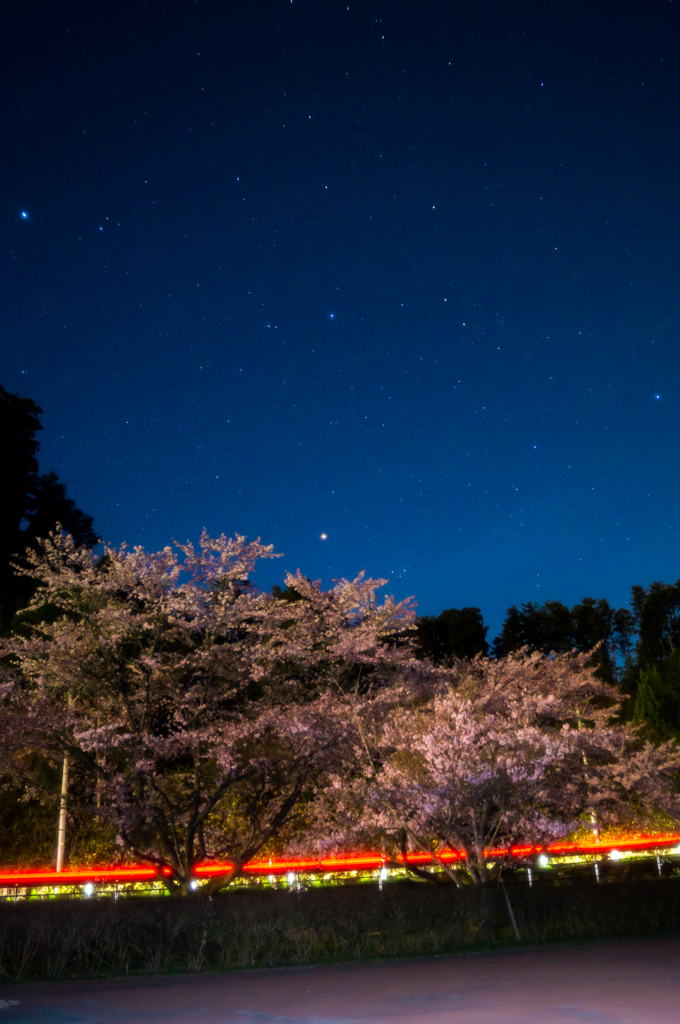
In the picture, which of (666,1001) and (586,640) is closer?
(666,1001)

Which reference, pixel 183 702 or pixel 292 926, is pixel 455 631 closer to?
pixel 183 702

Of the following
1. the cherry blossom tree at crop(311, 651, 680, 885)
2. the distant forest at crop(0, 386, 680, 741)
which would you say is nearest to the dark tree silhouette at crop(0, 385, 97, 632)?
the distant forest at crop(0, 386, 680, 741)

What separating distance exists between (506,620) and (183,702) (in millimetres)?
73752

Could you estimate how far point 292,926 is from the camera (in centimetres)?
1293

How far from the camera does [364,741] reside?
763 inches

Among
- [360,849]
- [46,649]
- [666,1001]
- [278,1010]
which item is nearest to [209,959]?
[278,1010]

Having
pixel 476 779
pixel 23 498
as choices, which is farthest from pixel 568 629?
pixel 476 779

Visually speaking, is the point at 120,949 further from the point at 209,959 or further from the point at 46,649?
the point at 46,649

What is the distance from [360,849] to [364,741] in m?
2.75

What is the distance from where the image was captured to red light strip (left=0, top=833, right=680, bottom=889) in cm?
2130

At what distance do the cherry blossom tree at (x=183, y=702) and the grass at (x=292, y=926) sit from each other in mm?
4652

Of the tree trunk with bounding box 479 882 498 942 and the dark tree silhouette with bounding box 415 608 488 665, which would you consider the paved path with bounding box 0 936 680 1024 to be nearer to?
the tree trunk with bounding box 479 882 498 942

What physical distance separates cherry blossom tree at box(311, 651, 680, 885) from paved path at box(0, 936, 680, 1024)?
11.2ft

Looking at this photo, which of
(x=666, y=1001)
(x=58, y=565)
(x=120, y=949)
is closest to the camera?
(x=666, y=1001)
